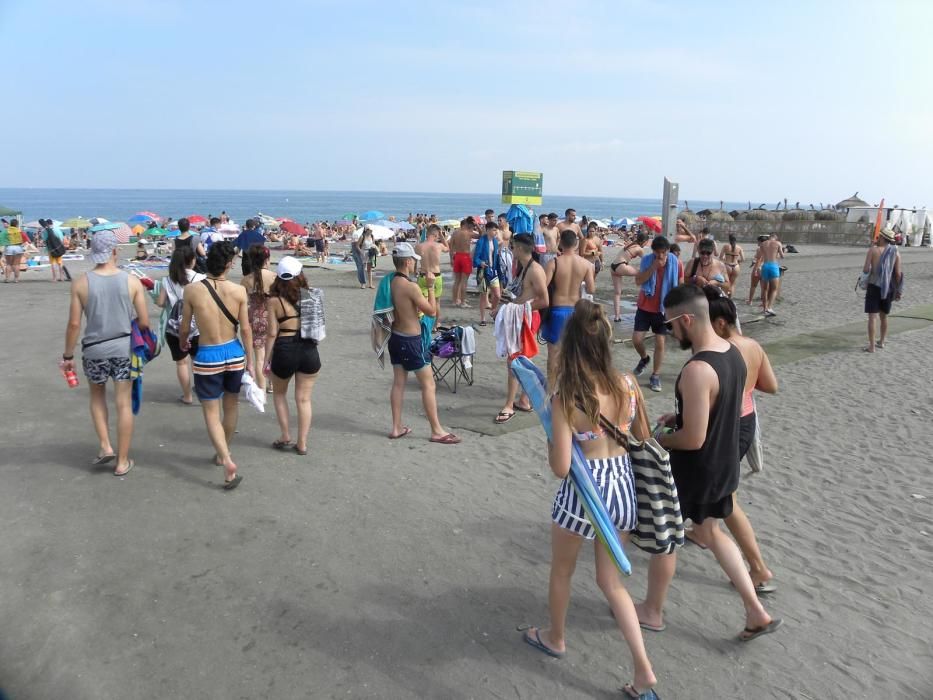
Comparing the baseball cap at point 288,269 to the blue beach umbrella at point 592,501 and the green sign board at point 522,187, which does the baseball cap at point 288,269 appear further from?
the green sign board at point 522,187

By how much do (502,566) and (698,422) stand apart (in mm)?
1564

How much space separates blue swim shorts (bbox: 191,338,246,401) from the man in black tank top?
3079mm

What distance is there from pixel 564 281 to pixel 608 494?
3.91 m

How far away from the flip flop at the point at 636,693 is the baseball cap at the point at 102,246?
14.0 ft

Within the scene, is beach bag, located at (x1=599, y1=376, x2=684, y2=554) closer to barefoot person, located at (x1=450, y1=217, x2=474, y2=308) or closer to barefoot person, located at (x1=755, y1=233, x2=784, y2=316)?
barefoot person, located at (x1=450, y1=217, x2=474, y2=308)

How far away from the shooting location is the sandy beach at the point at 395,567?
2.96 meters

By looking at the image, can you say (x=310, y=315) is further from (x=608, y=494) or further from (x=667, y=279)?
(x=667, y=279)

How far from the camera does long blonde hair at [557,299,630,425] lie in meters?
2.58

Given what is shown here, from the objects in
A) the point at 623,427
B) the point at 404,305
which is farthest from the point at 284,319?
the point at 623,427

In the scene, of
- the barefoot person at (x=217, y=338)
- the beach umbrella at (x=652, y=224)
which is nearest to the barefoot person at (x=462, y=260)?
the barefoot person at (x=217, y=338)

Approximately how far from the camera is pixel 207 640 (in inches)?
124

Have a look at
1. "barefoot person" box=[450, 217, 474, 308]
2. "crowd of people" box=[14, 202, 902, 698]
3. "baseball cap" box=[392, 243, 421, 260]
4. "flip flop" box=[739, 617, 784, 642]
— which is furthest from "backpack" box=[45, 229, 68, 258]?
"flip flop" box=[739, 617, 784, 642]

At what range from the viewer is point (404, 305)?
5.43 meters

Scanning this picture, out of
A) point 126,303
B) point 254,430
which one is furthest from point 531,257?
point 126,303
